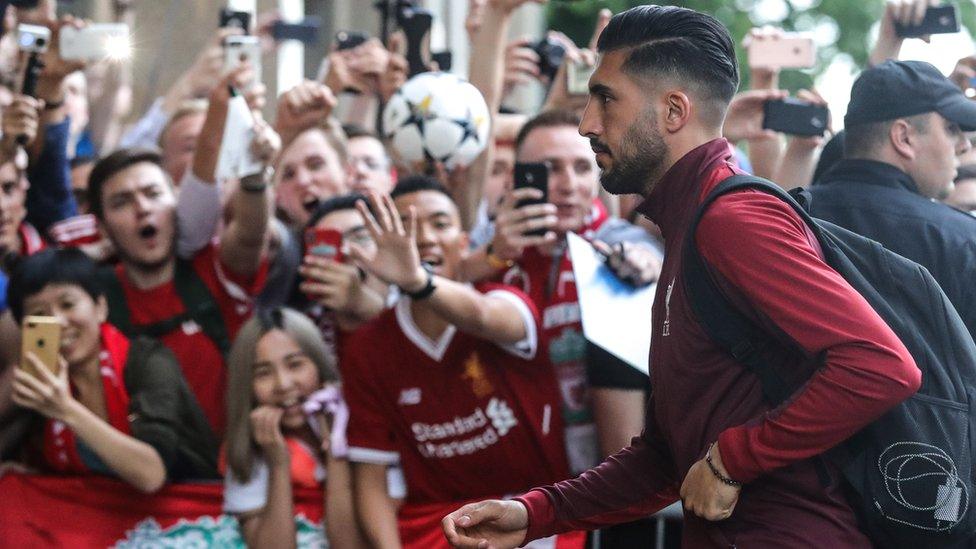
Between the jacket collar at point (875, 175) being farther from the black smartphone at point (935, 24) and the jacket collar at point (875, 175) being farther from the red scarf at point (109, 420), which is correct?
the red scarf at point (109, 420)

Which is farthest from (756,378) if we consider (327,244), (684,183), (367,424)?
(327,244)

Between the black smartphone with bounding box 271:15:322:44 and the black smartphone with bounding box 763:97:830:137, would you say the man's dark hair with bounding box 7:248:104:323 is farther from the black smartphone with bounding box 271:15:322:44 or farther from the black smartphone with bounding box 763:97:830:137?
the black smartphone with bounding box 763:97:830:137

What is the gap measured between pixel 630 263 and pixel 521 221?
42 centimetres

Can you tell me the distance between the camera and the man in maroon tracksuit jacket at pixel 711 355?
301 cm

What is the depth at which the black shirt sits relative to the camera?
4.09 meters

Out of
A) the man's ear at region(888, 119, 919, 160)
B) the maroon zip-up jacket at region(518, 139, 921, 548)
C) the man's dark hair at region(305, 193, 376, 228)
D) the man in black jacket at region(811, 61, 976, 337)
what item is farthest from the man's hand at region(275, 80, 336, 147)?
the maroon zip-up jacket at region(518, 139, 921, 548)

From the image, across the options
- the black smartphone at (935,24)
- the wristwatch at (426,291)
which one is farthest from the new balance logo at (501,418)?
the black smartphone at (935,24)

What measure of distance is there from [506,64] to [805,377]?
15.2 ft

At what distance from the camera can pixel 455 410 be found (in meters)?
5.49

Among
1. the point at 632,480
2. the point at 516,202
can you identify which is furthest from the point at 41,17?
the point at 632,480

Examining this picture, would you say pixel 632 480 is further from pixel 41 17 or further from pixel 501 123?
pixel 41 17

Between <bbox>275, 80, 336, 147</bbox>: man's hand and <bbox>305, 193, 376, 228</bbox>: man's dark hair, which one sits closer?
<bbox>305, 193, 376, 228</bbox>: man's dark hair

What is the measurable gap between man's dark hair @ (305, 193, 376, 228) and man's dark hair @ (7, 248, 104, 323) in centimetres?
91

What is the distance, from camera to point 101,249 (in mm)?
6637
